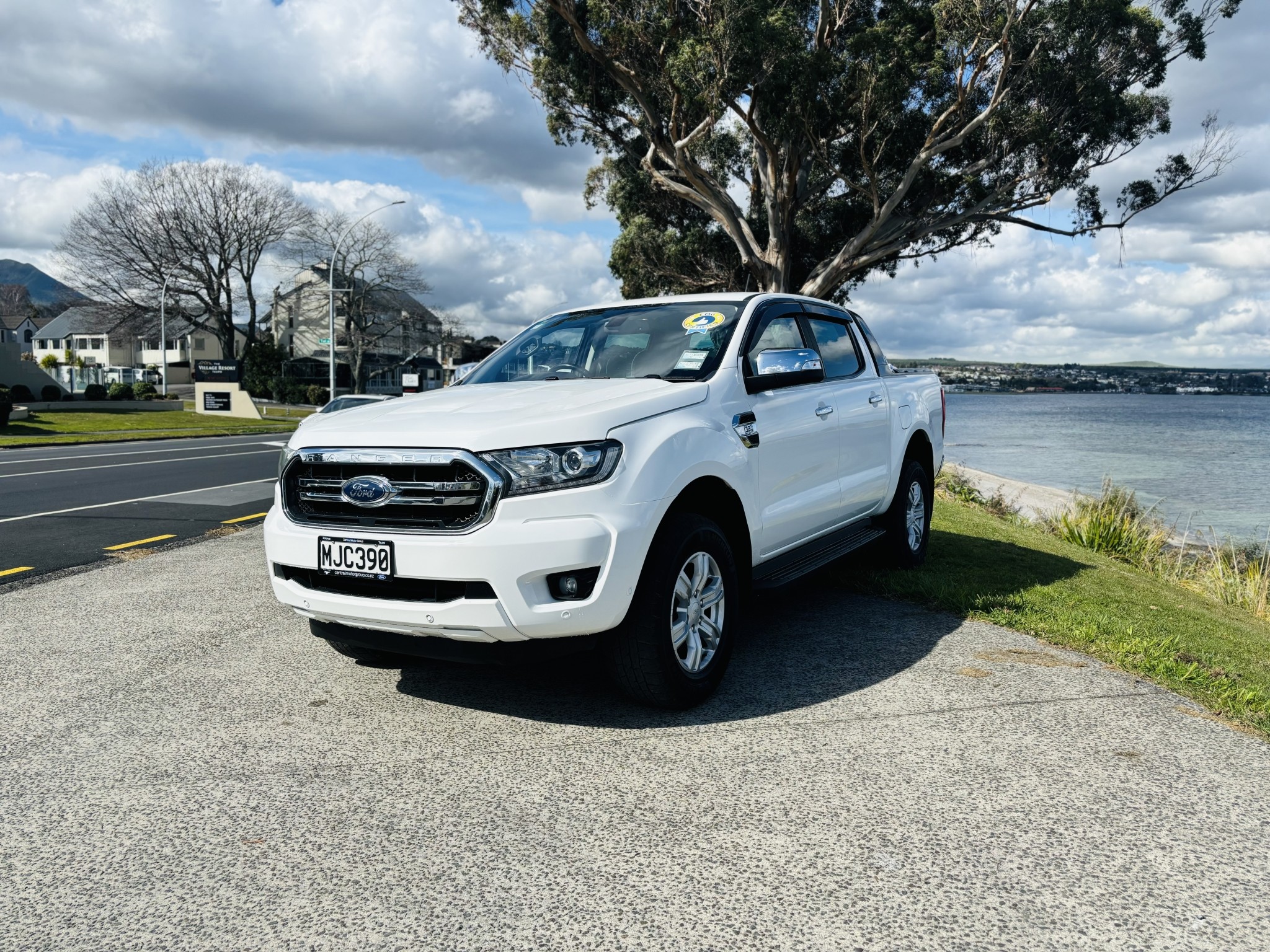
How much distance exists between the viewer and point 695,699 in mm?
4152

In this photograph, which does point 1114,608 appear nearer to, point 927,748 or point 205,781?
point 927,748

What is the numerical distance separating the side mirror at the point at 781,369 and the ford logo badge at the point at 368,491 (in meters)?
1.86

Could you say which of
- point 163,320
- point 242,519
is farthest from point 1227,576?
point 163,320

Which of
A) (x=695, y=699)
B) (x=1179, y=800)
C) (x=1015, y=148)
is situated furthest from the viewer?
(x=1015, y=148)

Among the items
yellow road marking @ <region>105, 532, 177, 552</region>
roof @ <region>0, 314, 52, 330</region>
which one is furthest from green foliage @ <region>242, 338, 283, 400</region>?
roof @ <region>0, 314, 52, 330</region>

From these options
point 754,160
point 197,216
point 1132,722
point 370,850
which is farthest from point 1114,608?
point 197,216

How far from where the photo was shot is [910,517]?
7152mm

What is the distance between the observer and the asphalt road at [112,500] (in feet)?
27.5

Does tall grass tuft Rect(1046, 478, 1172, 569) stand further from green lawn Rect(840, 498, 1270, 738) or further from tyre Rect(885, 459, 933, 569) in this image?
tyre Rect(885, 459, 933, 569)

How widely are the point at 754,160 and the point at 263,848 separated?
26902 millimetres

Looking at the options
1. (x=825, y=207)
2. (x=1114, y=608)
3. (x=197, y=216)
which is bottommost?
(x=1114, y=608)

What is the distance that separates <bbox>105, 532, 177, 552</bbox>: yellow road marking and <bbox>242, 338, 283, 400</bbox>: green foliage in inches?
2313

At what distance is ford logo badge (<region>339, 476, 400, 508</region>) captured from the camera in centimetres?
384

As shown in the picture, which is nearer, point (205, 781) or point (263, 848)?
point (263, 848)
